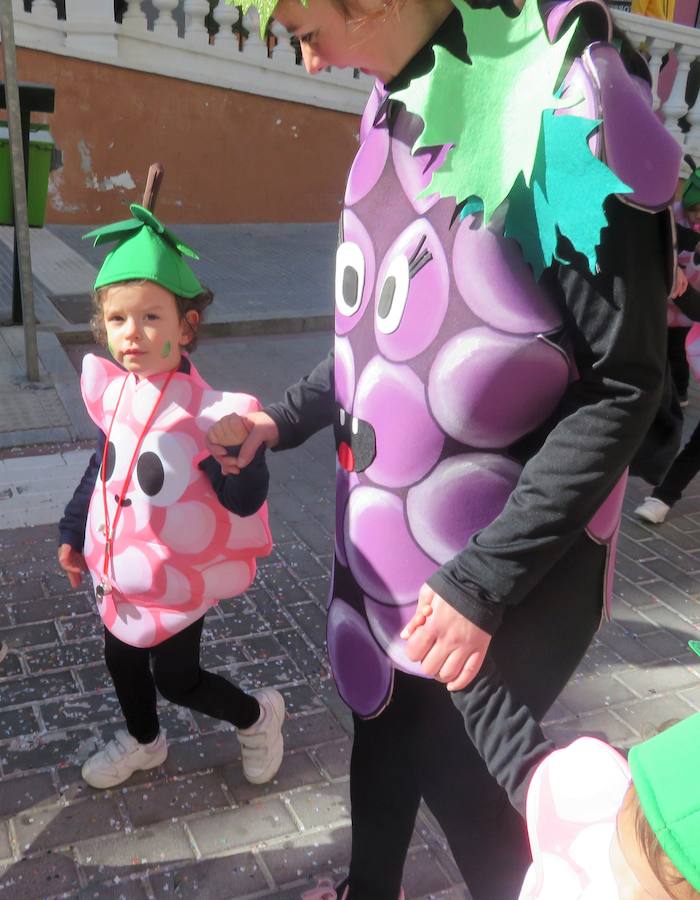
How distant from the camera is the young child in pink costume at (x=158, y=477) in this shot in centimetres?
210

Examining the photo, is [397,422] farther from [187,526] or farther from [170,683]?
[170,683]

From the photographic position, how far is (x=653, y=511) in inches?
179

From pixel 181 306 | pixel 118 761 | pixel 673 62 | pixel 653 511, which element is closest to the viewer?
Answer: pixel 181 306

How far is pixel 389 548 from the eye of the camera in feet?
5.36

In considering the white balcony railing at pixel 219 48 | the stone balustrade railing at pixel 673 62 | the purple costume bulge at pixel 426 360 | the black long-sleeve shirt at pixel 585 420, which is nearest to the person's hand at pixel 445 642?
the black long-sleeve shirt at pixel 585 420

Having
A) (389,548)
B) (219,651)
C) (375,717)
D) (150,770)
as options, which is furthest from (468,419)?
(219,651)

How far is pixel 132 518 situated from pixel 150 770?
903mm

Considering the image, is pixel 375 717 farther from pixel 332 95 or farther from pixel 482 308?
pixel 332 95

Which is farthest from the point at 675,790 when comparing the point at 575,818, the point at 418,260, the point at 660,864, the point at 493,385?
the point at 418,260

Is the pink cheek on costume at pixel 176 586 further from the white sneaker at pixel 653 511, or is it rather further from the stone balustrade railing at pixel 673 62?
the stone balustrade railing at pixel 673 62

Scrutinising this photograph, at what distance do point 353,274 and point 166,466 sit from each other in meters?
0.70

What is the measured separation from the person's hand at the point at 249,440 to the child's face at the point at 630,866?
3.44ft

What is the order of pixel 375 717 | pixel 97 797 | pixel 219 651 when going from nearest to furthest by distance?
pixel 375 717 < pixel 97 797 < pixel 219 651

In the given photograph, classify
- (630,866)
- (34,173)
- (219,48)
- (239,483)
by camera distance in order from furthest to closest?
1. (219,48)
2. (34,173)
3. (239,483)
4. (630,866)
